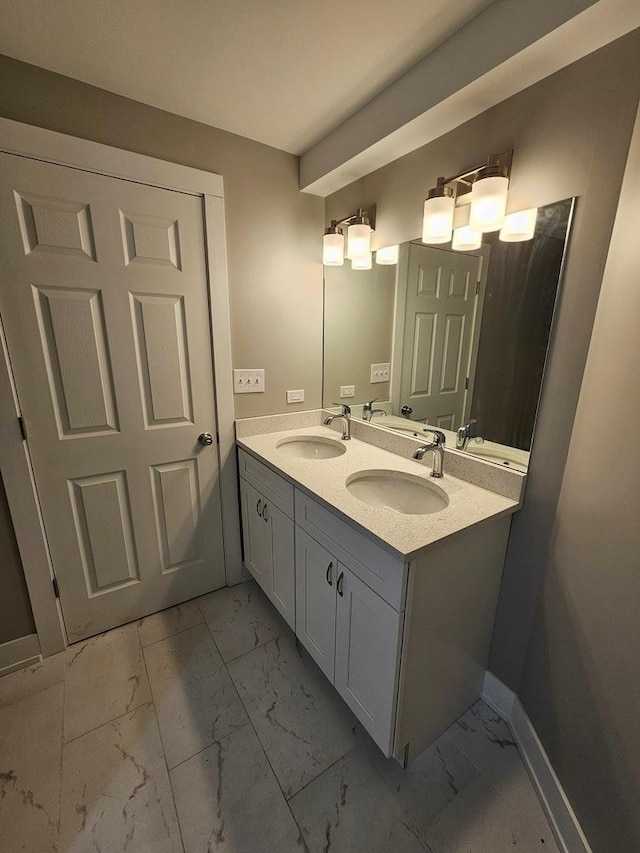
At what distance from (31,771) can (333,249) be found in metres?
2.38

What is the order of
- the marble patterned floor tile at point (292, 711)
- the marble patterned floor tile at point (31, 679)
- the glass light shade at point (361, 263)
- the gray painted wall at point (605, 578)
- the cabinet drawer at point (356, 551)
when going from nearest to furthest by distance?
the gray painted wall at point (605, 578) → the cabinet drawer at point (356, 551) → the marble patterned floor tile at point (292, 711) → the marble patterned floor tile at point (31, 679) → the glass light shade at point (361, 263)

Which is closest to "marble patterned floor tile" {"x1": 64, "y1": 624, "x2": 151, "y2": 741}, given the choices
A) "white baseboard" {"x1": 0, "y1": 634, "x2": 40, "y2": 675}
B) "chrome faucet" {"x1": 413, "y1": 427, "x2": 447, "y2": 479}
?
"white baseboard" {"x1": 0, "y1": 634, "x2": 40, "y2": 675}

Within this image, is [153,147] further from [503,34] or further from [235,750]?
[235,750]

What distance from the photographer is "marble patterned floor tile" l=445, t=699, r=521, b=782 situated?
3.97ft

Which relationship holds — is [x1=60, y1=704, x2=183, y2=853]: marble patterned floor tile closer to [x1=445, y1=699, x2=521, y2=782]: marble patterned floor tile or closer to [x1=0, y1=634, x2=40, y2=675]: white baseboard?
[x1=0, y1=634, x2=40, y2=675]: white baseboard

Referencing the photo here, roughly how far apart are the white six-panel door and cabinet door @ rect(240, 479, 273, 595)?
175 mm

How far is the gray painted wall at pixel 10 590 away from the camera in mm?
1432

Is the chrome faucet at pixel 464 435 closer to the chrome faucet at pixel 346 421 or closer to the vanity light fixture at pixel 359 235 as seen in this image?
the chrome faucet at pixel 346 421

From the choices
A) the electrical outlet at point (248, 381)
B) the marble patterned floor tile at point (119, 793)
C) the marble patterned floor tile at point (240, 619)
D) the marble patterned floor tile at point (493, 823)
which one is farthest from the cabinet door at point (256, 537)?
the marble patterned floor tile at point (493, 823)

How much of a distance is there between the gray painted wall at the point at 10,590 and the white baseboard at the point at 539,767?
193 centimetres

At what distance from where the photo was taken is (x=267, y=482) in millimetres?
1631

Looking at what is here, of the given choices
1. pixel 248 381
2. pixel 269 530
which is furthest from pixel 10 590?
pixel 248 381

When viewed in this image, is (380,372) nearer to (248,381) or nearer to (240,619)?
(248,381)

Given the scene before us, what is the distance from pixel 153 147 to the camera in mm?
1472
